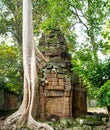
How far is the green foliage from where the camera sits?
510 inches

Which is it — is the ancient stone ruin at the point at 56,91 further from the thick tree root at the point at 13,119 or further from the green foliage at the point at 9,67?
the green foliage at the point at 9,67

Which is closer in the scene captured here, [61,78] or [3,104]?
[61,78]

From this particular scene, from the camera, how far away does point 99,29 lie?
9.56m

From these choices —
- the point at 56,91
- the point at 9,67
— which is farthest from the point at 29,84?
the point at 9,67

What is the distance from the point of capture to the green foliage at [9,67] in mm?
12953

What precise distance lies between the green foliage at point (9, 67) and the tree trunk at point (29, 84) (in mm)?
3699

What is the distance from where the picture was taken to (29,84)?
8.41m

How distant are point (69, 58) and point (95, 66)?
10.6 ft

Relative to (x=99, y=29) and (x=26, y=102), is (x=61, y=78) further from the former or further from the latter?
(x=99, y=29)

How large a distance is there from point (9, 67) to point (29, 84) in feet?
16.3

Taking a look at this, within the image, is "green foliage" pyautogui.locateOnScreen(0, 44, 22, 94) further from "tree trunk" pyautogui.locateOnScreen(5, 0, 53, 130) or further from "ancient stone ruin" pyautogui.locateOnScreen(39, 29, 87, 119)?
"ancient stone ruin" pyautogui.locateOnScreen(39, 29, 87, 119)

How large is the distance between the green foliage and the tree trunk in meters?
3.70

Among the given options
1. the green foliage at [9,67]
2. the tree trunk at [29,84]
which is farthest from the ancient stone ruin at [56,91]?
the green foliage at [9,67]

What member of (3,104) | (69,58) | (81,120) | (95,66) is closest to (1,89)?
(3,104)
